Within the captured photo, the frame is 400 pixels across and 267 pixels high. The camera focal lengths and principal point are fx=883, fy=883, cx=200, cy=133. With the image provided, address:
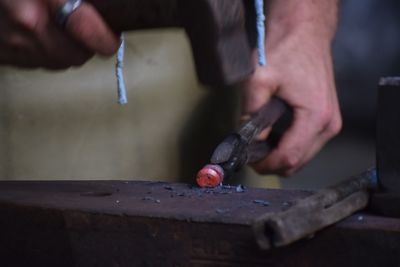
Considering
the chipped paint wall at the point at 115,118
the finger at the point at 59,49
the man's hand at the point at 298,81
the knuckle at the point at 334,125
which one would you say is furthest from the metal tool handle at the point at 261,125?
the finger at the point at 59,49

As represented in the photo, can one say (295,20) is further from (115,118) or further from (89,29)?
(89,29)

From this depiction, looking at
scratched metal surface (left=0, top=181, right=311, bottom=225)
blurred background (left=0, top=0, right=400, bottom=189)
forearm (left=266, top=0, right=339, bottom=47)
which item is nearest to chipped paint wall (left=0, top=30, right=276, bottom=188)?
blurred background (left=0, top=0, right=400, bottom=189)

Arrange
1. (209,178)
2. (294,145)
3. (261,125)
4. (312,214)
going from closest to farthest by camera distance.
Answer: (312,214)
(209,178)
(261,125)
(294,145)

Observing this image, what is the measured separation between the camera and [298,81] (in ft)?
5.77

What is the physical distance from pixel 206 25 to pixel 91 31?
0.16 m

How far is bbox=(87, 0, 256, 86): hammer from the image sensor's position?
0.99 metres

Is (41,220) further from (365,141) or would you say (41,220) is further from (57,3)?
(365,141)

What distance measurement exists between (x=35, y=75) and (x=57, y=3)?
0.59 meters

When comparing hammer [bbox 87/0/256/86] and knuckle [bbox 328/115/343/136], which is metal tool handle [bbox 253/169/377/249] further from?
knuckle [bbox 328/115/343/136]

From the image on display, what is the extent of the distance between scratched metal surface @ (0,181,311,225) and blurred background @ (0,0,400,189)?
0.40 meters

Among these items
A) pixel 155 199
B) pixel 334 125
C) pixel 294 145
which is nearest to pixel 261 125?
pixel 294 145

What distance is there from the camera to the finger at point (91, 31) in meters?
Answer: 1.07

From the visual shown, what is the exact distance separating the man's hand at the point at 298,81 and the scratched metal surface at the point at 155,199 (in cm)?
54

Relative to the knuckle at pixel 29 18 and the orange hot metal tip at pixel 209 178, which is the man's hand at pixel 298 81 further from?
the knuckle at pixel 29 18
